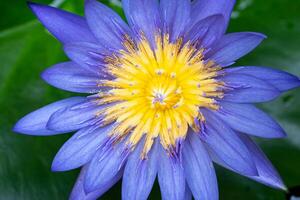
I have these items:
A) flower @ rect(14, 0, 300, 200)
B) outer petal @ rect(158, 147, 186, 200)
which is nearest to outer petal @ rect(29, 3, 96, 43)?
flower @ rect(14, 0, 300, 200)

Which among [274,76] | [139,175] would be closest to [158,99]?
[139,175]

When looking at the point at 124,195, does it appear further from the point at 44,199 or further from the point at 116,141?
the point at 44,199

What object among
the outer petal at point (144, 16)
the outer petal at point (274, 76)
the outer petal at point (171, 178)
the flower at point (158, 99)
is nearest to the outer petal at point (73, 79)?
the flower at point (158, 99)

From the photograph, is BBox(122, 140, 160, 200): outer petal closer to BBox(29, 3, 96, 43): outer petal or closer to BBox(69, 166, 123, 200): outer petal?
BBox(69, 166, 123, 200): outer petal

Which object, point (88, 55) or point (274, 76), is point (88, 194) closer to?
point (88, 55)

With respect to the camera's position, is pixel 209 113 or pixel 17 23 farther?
pixel 17 23

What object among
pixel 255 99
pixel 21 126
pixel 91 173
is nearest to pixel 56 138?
pixel 21 126
